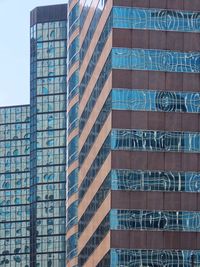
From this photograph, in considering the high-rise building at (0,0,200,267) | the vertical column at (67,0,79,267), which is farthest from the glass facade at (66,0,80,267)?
the high-rise building at (0,0,200,267)

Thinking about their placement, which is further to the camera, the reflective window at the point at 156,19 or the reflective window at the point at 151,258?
the reflective window at the point at 156,19

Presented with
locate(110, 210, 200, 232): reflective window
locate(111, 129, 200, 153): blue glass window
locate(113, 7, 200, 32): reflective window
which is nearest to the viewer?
locate(110, 210, 200, 232): reflective window

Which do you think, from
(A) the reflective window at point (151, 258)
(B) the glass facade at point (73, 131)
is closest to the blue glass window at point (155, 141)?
(A) the reflective window at point (151, 258)

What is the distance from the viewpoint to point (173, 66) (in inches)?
3413

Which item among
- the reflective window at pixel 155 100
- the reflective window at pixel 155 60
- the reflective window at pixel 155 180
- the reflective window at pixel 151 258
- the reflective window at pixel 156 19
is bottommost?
the reflective window at pixel 151 258

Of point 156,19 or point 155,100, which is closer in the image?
point 155,100

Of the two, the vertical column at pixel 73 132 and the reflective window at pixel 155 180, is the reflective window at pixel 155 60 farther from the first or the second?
the vertical column at pixel 73 132

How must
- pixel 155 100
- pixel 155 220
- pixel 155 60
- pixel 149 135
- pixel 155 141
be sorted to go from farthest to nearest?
pixel 155 60 < pixel 155 100 < pixel 155 141 < pixel 149 135 < pixel 155 220

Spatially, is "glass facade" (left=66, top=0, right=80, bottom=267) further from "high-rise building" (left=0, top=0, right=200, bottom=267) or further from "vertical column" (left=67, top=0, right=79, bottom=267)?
"high-rise building" (left=0, top=0, right=200, bottom=267)

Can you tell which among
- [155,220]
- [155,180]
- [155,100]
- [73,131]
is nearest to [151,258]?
[155,220]

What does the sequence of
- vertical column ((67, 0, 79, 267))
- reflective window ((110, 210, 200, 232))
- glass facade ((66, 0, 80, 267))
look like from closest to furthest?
reflective window ((110, 210, 200, 232))
glass facade ((66, 0, 80, 267))
vertical column ((67, 0, 79, 267))

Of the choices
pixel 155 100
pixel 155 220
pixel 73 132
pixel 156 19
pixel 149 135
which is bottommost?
pixel 155 220

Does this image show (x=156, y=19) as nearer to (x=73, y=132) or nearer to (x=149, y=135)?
(x=149, y=135)

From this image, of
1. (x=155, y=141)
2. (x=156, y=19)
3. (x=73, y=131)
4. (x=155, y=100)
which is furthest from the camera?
(x=73, y=131)
